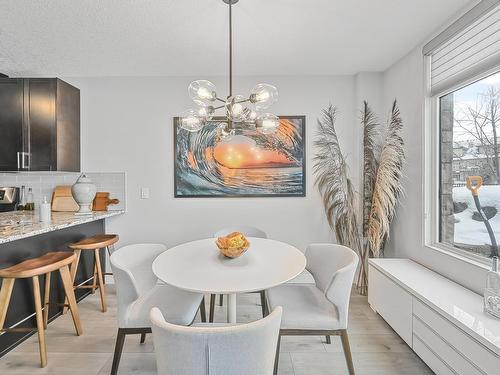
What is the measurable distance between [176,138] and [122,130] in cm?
67

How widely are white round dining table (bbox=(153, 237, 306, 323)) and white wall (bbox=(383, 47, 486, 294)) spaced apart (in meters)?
1.37

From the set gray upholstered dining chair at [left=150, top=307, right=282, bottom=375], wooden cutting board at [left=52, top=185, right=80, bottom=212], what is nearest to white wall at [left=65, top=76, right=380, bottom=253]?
wooden cutting board at [left=52, top=185, right=80, bottom=212]

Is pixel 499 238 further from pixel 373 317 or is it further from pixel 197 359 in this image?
pixel 197 359

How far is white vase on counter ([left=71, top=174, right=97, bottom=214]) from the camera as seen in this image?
3.18 m

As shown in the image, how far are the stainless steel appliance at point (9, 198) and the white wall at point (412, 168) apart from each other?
174 inches

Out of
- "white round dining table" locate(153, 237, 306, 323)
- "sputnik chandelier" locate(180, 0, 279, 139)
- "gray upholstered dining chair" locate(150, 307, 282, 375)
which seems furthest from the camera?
"sputnik chandelier" locate(180, 0, 279, 139)

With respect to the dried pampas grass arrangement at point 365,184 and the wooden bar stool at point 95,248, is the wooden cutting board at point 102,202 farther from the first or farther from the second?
the dried pampas grass arrangement at point 365,184

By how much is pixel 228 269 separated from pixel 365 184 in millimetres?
2148

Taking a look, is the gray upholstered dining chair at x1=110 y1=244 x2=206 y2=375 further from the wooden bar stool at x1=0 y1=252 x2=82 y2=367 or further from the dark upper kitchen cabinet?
the dark upper kitchen cabinet

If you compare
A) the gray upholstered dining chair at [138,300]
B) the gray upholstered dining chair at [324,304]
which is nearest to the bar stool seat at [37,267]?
the gray upholstered dining chair at [138,300]

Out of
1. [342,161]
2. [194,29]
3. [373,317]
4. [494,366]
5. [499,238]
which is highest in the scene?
[194,29]

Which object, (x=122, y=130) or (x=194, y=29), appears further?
(x=122, y=130)

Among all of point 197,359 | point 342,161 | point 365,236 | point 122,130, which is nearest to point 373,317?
point 365,236

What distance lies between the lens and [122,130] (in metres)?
3.62
